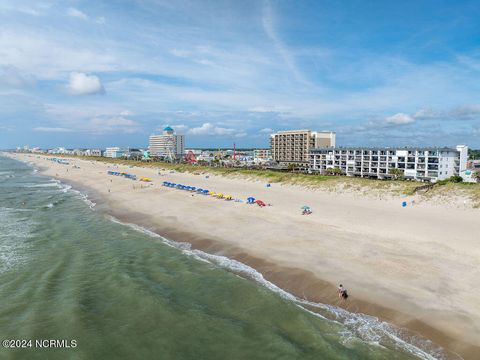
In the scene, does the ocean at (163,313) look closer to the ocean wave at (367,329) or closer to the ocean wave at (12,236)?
the ocean wave at (367,329)

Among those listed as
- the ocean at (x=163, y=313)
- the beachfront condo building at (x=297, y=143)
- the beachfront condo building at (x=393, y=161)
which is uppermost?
the beachfront condo building at (x=297, y=143)

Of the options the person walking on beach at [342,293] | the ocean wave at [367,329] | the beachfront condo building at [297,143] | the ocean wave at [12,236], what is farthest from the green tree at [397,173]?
the ocean wave at [12,236]

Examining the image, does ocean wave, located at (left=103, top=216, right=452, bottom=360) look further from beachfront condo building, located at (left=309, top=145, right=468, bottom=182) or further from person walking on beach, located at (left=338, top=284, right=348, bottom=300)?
beachfront condo building, located at (left=309, top=145, right=468, bottom=182)

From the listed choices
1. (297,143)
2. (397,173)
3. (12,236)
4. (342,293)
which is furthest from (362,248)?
(297,143)

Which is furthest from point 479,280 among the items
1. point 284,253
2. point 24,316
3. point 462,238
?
point 24,316

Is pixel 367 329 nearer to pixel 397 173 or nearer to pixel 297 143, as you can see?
pixel 397 173

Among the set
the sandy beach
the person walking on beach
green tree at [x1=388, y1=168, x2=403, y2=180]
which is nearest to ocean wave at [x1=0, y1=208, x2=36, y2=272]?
the sandy beach
